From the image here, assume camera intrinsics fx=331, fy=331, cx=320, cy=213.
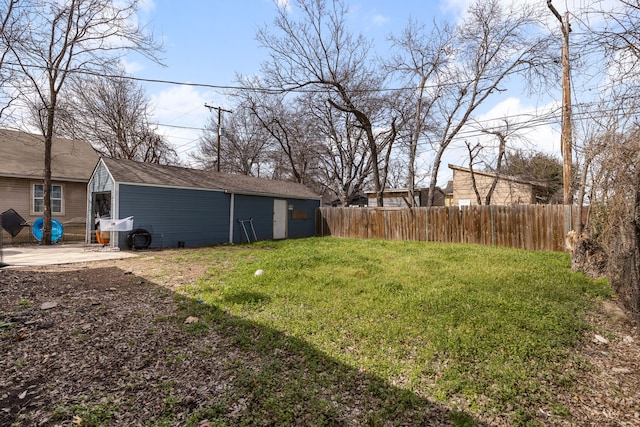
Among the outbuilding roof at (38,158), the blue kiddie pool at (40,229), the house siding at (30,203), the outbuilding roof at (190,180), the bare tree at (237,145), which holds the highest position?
the bare tree at (237,145)

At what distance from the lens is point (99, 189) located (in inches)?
455

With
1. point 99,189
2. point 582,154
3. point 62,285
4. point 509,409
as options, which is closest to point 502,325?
point 509,409

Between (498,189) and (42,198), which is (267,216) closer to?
(42,198)

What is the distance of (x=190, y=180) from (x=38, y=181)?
5670 mm

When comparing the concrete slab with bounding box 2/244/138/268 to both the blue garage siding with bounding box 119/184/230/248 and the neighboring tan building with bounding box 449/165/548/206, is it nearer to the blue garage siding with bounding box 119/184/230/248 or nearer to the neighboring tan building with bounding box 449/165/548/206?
the blue garage siding with bounding box 119/184/230/248

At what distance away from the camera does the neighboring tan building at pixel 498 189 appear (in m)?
17.7

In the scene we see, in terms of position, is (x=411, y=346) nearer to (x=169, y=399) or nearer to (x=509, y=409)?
(x=509, y=409)

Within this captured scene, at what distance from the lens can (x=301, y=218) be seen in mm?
16594

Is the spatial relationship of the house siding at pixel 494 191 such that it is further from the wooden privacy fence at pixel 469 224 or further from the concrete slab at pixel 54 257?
the concrete slab at pixel 54 257

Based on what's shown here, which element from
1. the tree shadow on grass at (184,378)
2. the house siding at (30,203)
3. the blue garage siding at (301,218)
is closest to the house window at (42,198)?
the house siding at (30,203)

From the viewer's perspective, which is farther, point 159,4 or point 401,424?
point 159,4

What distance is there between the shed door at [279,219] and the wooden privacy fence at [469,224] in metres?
2.46

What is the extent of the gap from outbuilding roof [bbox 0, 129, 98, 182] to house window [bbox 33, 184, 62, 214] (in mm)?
530

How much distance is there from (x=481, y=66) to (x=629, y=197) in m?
14.1
